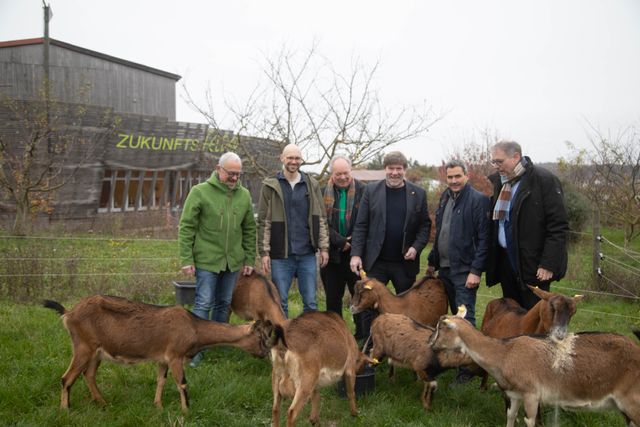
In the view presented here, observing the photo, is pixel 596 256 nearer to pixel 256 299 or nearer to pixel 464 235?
pixel 464 235

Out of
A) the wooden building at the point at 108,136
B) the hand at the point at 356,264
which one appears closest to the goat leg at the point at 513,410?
the hand at the point at 356,264

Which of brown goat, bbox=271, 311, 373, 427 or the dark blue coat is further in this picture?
the dark blue coat

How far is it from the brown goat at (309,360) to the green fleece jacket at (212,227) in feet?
4.85

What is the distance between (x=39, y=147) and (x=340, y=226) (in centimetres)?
1586

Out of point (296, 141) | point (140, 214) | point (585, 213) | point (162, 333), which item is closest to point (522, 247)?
point (162, 333)

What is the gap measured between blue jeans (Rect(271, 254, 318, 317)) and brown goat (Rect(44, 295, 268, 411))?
1213 mm

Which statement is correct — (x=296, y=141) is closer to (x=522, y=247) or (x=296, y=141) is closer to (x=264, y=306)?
(x=264, y=306)

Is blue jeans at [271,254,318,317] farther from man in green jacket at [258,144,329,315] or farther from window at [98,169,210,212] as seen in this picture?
window at [98,169,210,212]

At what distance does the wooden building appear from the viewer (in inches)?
802

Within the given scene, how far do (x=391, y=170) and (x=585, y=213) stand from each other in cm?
1556

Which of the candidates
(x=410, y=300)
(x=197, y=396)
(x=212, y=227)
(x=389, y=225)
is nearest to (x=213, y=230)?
(x=212, y=227)

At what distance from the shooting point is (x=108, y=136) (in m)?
21.0

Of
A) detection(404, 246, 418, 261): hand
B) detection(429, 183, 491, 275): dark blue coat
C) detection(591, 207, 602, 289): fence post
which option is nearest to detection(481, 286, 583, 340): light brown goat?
detection(429, 183, 491, 275): dark blue coat

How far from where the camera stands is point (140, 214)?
22.2 m
